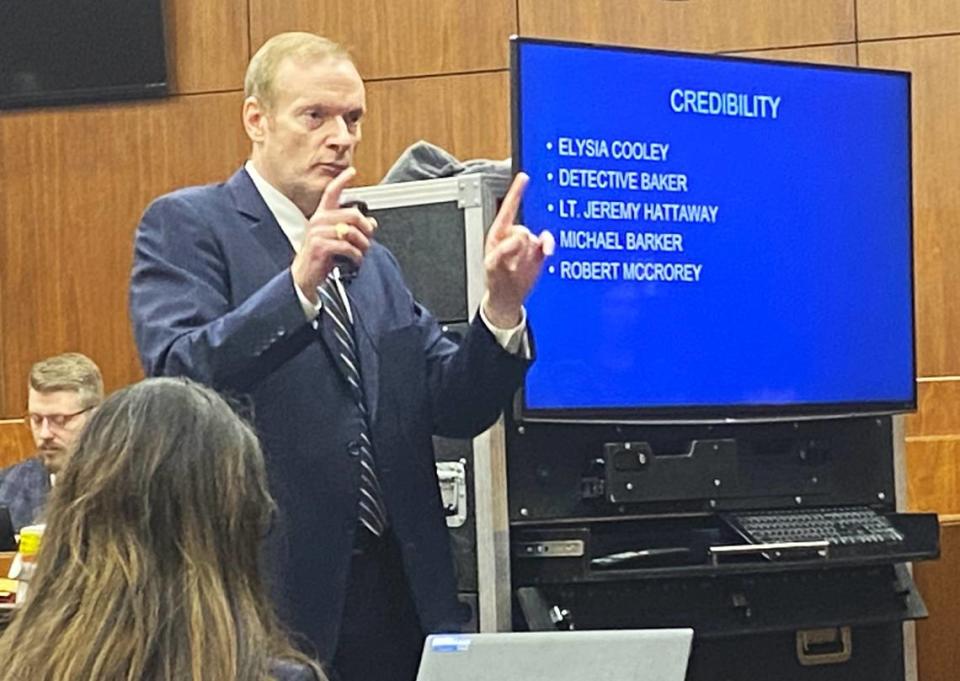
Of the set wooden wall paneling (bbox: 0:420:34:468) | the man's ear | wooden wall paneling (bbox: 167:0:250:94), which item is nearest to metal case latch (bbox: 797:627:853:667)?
the man's ear

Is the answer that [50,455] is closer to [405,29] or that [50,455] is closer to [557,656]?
[405,29]

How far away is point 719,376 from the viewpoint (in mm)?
2924

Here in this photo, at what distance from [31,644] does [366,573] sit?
1.08 metres

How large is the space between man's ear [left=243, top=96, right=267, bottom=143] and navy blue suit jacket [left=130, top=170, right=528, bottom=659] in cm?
6

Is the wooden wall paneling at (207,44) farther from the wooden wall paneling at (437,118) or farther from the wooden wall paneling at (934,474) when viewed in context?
the wooden wall paneling at (934,474)

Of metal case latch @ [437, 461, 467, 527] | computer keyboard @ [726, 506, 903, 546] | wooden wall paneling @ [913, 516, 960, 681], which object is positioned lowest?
wooden wall paneling @ [913, 516, 960, 681]

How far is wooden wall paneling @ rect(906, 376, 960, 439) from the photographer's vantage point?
16.7 ft

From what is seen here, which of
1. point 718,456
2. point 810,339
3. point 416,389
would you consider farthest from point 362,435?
point 810,339

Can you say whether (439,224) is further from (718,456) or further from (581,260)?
(718,456)

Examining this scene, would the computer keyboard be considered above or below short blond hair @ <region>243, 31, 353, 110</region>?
below

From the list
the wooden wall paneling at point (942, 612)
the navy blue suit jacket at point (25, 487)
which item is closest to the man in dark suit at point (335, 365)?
the wooden wall paneling at point (942, 612)

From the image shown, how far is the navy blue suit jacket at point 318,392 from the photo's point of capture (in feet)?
7.82

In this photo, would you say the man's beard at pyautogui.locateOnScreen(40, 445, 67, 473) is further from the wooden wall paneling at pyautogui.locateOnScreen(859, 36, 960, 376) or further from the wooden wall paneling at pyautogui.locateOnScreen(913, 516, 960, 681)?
the wooden wall paneling at pyautogui.locateOnScreen(859, 36, 960, 376)

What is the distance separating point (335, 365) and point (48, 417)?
230 centimetres
